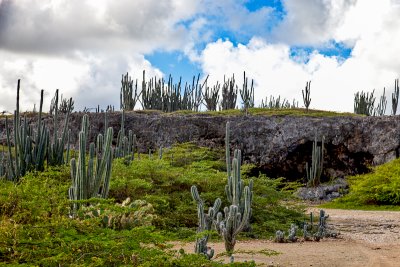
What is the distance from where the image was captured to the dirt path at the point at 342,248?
822cm

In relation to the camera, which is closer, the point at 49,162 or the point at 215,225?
the point at 215,225

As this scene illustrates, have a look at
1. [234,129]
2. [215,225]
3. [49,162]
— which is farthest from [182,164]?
[215,225]

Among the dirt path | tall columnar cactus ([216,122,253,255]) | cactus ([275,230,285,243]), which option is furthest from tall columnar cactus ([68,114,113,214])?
cactus ([275,230,285,243])

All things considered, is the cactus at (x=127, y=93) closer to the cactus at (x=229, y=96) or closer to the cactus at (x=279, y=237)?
the cactus at (x=229, y=96)

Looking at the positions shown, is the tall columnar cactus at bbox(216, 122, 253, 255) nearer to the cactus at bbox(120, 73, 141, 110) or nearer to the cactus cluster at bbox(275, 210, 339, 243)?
the cactus cluster at bbox(275, 210, 339, 243)

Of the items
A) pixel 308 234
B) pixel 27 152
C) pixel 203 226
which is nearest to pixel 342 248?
pixel 308 234

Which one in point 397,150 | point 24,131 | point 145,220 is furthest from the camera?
point 397,150

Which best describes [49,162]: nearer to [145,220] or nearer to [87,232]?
[145,220]

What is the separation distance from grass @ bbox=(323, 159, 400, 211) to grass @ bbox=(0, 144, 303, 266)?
6.17m

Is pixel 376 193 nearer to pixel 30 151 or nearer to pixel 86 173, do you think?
pixel 30 151

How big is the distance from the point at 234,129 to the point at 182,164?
7399mm

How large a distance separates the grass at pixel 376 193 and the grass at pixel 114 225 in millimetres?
6173

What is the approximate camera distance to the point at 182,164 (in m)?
18.1

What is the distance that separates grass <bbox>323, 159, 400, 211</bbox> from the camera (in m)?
19.4
